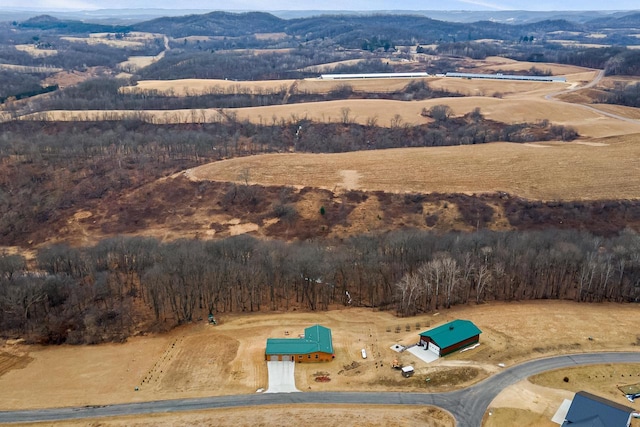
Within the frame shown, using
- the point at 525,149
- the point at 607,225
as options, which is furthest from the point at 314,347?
the point at 525,149

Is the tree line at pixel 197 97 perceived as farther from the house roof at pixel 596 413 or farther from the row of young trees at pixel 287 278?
the house roof at pixel 596 413

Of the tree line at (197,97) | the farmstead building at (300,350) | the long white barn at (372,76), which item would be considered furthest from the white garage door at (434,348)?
the long white barn at (372,76)

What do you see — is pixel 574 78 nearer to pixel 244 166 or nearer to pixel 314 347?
pixel 244 166

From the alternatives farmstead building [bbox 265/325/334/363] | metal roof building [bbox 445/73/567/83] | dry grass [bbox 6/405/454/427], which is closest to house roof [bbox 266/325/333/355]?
farmstead building [bbox 265/325/334/363]

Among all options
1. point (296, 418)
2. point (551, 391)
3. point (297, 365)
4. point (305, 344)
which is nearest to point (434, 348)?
point (551, 391)

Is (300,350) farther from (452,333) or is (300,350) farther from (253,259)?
(253,259)
